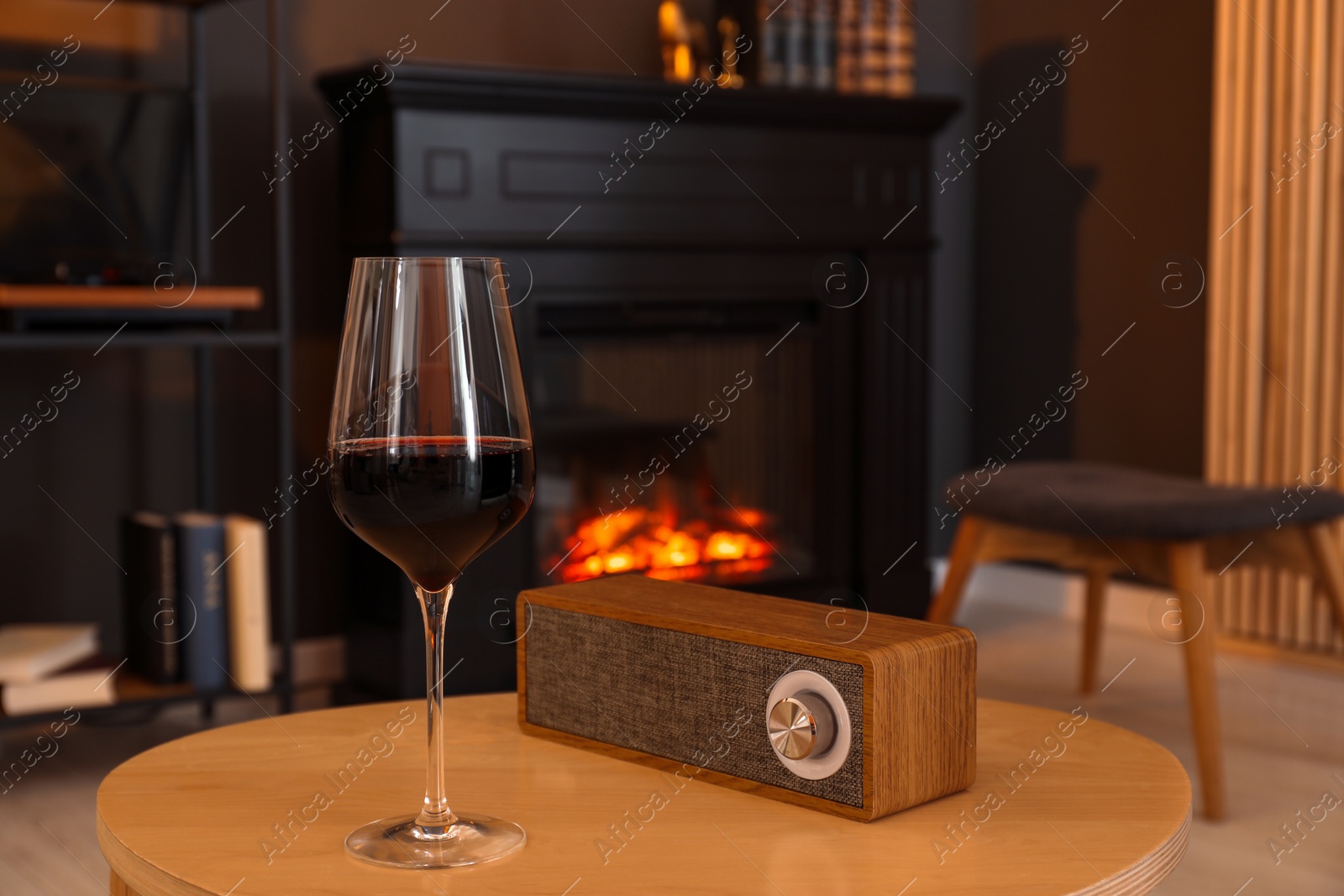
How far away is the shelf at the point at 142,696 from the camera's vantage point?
1997 millimetres

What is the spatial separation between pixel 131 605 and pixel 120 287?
49cm

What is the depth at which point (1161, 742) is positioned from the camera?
7.44 feet

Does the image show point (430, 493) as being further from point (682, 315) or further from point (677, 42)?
point (677, 42)

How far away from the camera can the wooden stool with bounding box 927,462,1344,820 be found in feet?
6.22

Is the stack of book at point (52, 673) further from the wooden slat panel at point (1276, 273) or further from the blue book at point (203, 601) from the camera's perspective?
the wooden slat panel at point (1276, 273)

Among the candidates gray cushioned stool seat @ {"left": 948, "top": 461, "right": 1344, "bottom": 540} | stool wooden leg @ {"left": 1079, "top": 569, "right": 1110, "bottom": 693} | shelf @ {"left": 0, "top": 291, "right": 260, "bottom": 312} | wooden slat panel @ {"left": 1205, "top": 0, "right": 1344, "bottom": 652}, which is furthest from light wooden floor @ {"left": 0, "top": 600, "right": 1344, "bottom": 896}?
shelf @ {"left": 0, "top": 291, "right": 260, "bottom": 312}

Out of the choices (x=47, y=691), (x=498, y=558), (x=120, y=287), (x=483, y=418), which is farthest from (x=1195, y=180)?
(x=483, y=418)

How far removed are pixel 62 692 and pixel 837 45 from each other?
1.88m

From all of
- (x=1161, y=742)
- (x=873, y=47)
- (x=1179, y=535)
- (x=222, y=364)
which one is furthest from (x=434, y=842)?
(x=873, y=47)

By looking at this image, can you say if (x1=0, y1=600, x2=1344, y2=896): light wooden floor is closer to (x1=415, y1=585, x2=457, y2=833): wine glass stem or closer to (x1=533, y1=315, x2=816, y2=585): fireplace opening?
(x1=533, y1=315, x2=816, y2=585): fireplace opening

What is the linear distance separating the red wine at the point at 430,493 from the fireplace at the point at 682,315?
1771mm

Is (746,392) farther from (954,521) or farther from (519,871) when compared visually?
(519,871)

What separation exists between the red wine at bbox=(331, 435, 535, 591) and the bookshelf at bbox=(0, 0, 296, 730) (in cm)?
145

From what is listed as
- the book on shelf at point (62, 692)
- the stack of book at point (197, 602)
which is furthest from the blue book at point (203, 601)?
the book on shelf at point (62, 692)
